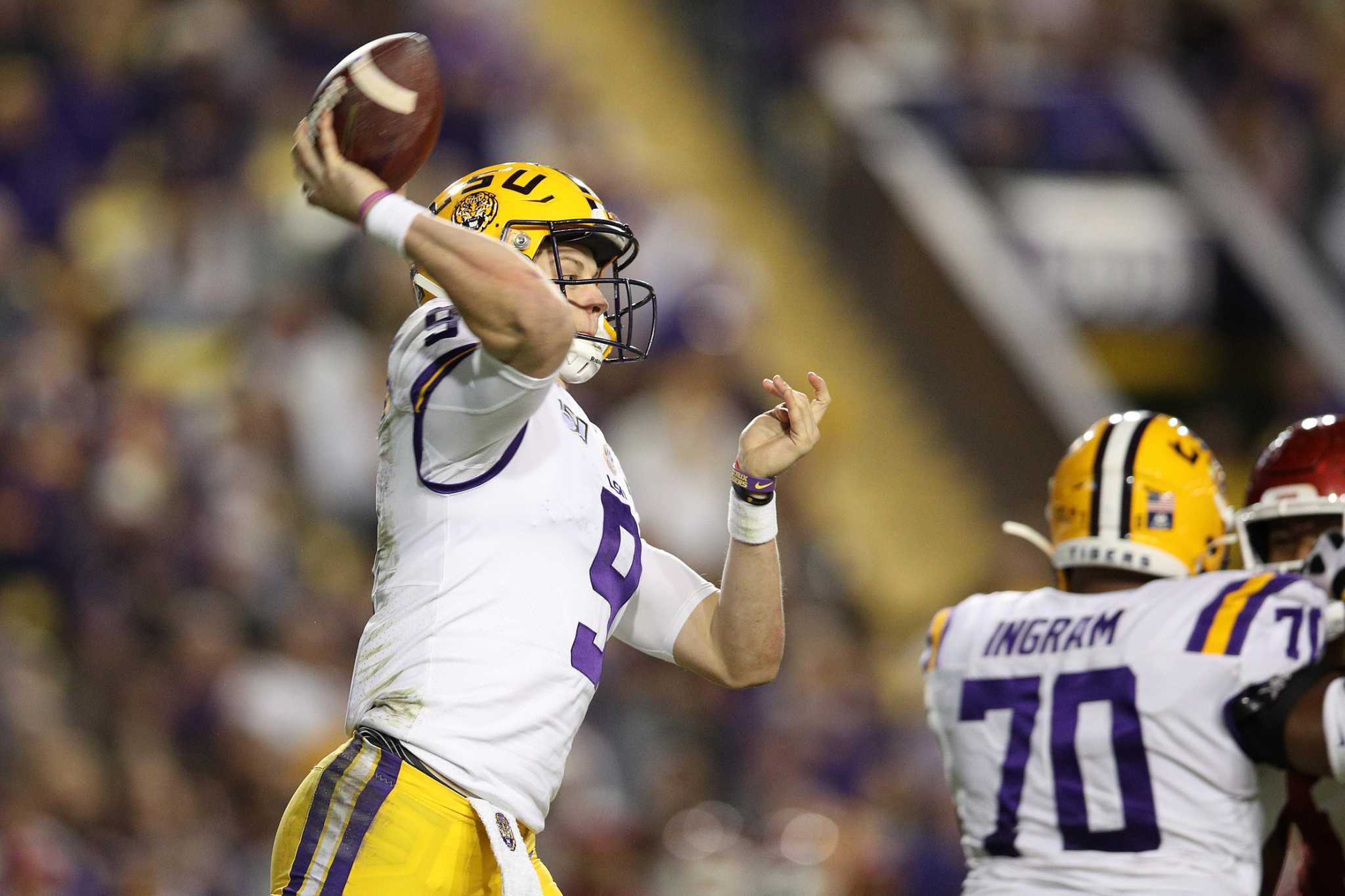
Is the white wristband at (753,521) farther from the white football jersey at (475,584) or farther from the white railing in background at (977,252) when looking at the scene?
the white railing in background at (977,252)

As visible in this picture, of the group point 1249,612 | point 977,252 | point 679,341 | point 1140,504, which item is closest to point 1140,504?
point 1140,504

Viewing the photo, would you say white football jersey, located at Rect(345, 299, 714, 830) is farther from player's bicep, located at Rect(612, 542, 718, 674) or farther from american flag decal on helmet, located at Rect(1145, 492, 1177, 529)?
american flag decal on helmet, located at Rect(1145, 492, 1177, 529)

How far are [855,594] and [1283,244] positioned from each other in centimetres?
358

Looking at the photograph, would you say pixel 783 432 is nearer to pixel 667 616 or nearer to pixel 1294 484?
pixel 667 616

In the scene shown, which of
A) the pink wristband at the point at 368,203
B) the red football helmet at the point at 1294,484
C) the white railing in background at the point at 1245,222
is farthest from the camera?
the white railing in background at the point at 1245,222

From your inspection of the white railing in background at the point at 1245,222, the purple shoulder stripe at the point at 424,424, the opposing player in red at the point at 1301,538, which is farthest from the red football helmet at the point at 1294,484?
the white railing in background at the point at 1245,222

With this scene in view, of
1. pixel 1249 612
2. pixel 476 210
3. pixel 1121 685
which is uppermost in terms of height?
pixel 476 210

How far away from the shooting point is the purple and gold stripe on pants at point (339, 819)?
124 inches

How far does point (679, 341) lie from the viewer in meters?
8.92

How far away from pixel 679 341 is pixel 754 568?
5.28m

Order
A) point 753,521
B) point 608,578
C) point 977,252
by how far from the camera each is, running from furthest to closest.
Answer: point 977,252
point 753,521
point 608,578

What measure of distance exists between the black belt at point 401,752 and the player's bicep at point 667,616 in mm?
670

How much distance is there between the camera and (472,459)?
10.6ft

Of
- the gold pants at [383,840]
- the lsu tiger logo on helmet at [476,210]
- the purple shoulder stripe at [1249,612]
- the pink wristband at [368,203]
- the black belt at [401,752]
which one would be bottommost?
the gold pants at [383,840]
